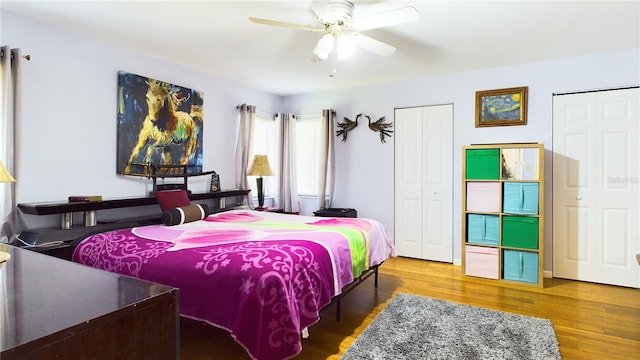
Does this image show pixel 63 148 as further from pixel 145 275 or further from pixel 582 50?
pixel 582 50

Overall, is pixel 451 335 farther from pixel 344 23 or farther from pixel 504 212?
pixel 344 23

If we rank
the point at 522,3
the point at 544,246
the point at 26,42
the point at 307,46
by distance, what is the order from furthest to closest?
the point at 544,246, the point at 307,46, the point at 26,42, the point at 522,3

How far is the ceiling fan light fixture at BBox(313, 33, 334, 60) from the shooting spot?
8.31 feet

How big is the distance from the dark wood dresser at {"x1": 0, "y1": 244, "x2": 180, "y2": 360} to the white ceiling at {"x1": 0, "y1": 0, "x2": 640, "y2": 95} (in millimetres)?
2168

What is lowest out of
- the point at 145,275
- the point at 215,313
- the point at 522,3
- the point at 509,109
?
the point at 215,313

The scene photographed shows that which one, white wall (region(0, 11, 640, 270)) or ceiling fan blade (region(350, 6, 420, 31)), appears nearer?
ceiling fan blade (region(350, 6, 420, 31))

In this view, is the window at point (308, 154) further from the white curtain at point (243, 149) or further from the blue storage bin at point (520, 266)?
the blue storage bin at point (520, 266)

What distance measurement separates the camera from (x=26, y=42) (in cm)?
271

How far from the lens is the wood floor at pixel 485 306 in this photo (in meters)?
2.30

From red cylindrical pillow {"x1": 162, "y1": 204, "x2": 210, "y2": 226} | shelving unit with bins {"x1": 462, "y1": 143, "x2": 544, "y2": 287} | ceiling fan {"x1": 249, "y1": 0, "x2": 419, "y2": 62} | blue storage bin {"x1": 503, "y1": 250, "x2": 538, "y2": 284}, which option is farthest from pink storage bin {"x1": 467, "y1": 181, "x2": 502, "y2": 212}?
red cylindrical pillow {"x1": 162, "y1": 204, "x2": 210, "y2": 226}

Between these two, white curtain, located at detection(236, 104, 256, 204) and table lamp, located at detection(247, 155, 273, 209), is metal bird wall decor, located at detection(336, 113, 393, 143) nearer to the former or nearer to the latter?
table lamp, located at detection(247, 155, 273, 209)

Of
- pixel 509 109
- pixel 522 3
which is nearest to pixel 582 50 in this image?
pixel 509 109

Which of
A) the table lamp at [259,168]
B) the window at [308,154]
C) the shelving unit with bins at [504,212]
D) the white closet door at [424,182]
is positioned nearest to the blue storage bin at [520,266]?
the shelving unit with bins at [504,212]

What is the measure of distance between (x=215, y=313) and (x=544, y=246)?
3737 millimetres
